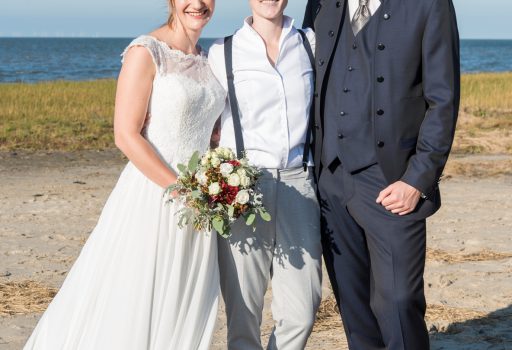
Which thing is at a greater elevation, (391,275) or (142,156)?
(142,156)

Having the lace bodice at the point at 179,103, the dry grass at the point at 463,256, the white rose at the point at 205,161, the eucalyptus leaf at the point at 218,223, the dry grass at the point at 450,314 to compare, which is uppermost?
the lace bodice at the point at 179,103

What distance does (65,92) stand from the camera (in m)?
26.0

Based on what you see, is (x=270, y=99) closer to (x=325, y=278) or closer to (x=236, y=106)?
(x=236, y=106)

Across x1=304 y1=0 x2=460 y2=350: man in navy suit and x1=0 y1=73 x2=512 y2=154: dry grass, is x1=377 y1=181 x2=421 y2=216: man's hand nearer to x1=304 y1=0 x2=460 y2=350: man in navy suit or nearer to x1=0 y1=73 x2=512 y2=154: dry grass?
x1=304 y1=0 x2=460 y2=350: man in navy suit

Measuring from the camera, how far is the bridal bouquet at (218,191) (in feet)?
13.5

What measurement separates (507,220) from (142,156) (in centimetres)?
633

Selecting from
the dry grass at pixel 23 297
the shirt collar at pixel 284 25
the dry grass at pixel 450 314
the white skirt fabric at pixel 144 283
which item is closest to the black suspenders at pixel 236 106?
the shirt collar at pixel 284 25

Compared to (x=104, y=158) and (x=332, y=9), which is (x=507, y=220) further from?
(x=104, y=158)

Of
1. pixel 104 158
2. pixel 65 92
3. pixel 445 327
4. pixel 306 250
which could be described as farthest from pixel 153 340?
pixel 65 92

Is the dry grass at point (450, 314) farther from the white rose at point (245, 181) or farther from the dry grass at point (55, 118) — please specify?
the dry grass at point (55, 118)

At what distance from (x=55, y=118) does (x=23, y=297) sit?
1266 cm

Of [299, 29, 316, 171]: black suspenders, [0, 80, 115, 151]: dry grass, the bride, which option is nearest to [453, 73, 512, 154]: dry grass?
[0, 80, 115, 151]: dry grass

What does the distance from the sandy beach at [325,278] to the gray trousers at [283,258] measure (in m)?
1.42

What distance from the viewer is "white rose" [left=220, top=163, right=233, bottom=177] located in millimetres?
4098
